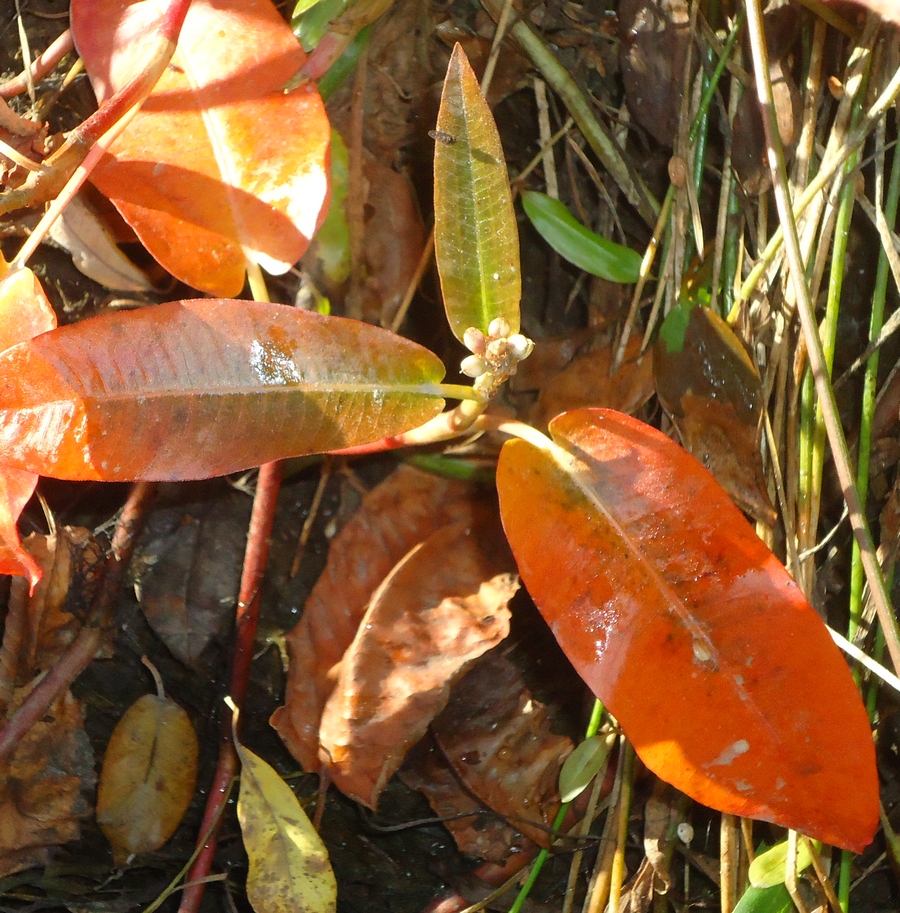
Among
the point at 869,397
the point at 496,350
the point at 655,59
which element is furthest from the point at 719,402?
the point at 655,59

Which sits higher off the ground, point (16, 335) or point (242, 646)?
point (16, 335)

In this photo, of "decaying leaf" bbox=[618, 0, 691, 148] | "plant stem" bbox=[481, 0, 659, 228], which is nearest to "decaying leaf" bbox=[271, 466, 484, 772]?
"plant stem" bbox=[481, 0, 659, 228]

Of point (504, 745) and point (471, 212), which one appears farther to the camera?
point (504, 745)

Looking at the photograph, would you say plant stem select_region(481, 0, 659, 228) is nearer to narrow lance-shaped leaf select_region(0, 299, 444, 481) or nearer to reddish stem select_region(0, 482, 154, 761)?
narrow lance-shaped leaf select_region(0, 299, 444, 481)

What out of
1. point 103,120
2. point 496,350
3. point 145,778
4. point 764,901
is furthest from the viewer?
point 145,778

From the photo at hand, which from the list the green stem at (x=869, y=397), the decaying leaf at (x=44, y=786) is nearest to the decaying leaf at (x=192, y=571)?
the decaying leaf at (x=44, y=786)

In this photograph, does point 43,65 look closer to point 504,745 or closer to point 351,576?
point 351,576
